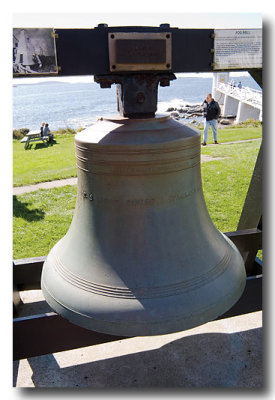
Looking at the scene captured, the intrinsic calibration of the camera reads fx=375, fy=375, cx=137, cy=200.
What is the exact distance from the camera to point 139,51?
149 cm

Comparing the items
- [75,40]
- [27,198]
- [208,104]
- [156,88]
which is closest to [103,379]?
[156,88]

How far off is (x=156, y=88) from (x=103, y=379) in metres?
2.35

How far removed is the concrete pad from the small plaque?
2410 millimetres

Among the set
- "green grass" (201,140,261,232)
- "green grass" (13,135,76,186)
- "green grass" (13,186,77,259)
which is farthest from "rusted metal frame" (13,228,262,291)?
"green grass" (13,135,76,186)

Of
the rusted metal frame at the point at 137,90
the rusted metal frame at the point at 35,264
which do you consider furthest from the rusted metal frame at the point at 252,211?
the rusted metal frame at the point at 137,90

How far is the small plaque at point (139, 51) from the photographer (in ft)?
4.82

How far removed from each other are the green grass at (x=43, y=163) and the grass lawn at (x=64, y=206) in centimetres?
110

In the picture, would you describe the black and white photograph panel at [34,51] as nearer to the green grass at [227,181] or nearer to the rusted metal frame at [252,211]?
the rusted metal frame at [252,211]

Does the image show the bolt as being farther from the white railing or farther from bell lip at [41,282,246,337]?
the white railing

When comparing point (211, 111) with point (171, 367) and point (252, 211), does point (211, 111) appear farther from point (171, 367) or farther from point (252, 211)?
point (171, 367)

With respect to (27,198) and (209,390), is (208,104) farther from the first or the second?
(209,390)

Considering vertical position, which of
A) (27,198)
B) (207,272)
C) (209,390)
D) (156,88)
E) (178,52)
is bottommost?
(209,390)

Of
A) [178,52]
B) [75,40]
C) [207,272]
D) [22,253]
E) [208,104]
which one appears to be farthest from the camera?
[208,104]

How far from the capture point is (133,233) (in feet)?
5.40
